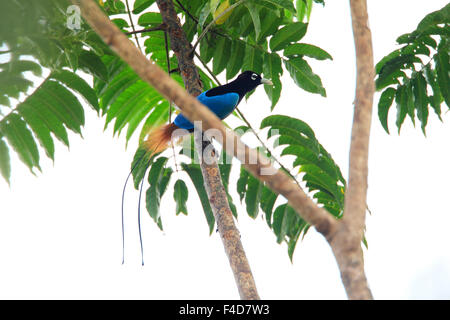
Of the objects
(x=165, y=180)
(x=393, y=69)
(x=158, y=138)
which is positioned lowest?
(x=165, y=180)

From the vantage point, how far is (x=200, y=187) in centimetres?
212

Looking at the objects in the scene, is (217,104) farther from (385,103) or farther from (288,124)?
(385,103)

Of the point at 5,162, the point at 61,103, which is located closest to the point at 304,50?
the point at 61,103

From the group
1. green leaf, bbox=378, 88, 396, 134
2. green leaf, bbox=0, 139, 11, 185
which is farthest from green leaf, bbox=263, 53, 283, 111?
green leaf, bbox=0, 139, 11, 185

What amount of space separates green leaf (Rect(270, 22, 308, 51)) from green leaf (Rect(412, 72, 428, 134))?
687mm

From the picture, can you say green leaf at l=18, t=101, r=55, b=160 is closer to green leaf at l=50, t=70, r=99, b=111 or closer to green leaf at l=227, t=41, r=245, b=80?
green leaf at l=50, t=70, r=99, b=111

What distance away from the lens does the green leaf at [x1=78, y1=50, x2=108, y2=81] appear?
75.0 inches

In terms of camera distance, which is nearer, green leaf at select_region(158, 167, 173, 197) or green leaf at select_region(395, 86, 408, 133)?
green leaf at select_region(158, 167, 173, 197)

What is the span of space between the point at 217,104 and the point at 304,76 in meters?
0.48

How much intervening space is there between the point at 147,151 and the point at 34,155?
1.41 ft

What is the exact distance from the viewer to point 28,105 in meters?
1.88

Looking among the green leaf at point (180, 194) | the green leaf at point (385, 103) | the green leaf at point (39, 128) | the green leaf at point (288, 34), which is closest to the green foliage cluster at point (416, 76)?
the green leaf at point (385, 103)

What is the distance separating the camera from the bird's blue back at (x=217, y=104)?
1863 mm
